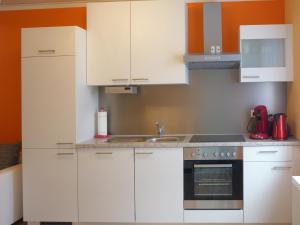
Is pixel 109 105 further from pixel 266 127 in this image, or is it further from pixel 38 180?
pixel 266 127

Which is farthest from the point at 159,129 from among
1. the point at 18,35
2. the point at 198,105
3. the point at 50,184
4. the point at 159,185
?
the point at 18,35

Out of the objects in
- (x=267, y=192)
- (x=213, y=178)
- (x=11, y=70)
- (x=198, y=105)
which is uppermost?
(x=11, y=70)

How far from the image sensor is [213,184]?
364 centimetres

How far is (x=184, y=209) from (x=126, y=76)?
4.62 feet


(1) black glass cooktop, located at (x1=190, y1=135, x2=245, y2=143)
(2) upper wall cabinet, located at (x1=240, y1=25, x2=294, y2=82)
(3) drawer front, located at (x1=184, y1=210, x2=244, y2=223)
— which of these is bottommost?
(3) drawer front, located at (x1=184, y1=210, x2=244, y2=223)

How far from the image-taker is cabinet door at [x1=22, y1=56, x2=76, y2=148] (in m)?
3.69

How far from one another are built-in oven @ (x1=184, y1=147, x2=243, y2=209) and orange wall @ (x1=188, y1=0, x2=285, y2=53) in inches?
47.6

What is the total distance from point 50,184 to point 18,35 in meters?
1.81

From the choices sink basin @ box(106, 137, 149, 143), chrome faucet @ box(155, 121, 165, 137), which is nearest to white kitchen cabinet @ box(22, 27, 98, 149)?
sink basin @ box(106, 137, 149, 143)

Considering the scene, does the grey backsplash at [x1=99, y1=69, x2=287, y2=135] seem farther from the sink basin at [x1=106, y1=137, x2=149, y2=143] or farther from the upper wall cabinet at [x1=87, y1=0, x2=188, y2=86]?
the upper wall cabinet at [x1=87, y1=0, x2=188, y2=86]

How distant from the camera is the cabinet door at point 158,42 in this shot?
385cm

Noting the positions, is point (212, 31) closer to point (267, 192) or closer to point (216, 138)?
point (216, 138)

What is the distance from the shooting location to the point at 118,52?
393cm

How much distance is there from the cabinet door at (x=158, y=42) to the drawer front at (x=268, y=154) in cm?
94
